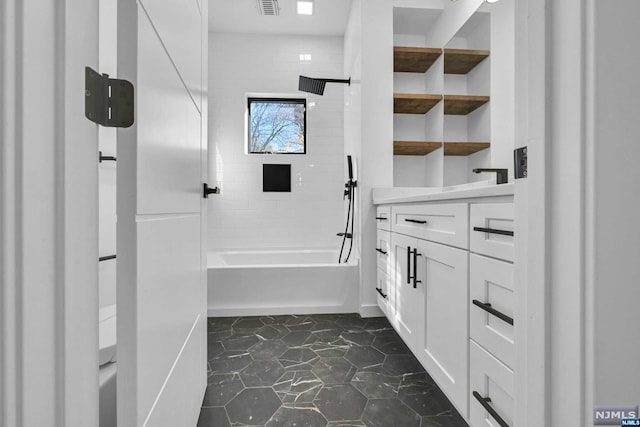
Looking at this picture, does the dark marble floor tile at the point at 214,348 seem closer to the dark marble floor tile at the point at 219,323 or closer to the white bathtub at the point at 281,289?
the dark marble floor tile at the point at 219,323

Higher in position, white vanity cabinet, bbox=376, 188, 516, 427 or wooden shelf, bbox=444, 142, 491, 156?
wooden shelf, bbox=444, 142, 491, 156

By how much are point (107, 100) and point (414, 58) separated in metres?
2.82

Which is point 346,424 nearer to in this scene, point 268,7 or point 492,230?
point 492,230

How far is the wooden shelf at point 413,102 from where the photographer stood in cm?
271

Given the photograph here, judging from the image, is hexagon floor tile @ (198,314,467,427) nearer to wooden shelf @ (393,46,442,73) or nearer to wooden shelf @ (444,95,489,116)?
wooden shelf @ (444,95,489,116)

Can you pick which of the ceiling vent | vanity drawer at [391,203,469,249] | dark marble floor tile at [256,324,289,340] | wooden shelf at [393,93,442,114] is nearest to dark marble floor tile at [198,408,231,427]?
dark marble floor tile at [256,324,289,340]

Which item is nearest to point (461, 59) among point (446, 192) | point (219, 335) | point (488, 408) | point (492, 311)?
point (446, 192)

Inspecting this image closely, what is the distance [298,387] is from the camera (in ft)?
5.47

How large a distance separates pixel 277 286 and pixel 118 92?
95.1 inches

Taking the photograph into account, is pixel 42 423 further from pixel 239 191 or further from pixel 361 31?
pixel 239 191

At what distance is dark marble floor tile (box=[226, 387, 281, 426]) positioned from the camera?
4.65ft

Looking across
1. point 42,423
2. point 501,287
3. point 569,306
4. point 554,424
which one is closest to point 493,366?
point 501,287

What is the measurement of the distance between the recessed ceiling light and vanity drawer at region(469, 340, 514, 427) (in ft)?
10.6
